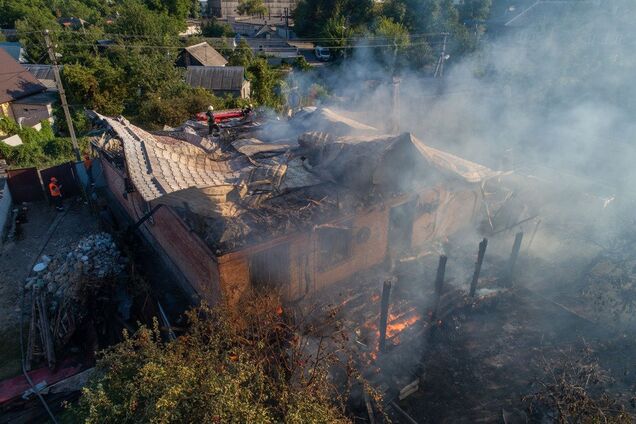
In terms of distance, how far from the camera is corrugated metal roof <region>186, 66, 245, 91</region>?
96.8 ft

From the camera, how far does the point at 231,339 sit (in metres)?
5.75

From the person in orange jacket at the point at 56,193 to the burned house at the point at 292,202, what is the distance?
5.84 m

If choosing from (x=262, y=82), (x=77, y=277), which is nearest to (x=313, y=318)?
(x=77, y=277)

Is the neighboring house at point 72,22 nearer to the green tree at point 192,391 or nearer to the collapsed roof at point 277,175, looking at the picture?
the collapsed roof at point 277,175

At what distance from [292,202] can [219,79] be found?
80.8 feet

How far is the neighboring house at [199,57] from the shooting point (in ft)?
114

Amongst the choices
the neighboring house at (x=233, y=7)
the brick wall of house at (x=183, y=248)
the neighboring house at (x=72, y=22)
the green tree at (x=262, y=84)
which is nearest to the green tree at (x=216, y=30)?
the neighboring house at (x=72, y=22)

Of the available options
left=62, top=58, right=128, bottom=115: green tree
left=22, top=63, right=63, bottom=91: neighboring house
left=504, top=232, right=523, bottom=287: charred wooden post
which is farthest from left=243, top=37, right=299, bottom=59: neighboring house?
left=504, top=232, right=523, bottom=287: charred wooden post

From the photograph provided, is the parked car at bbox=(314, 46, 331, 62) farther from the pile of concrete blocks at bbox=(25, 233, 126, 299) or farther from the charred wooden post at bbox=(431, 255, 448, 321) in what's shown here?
the charred wooden post at bbox=(431, 255, 448, 321)

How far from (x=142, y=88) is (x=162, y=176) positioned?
2265 centimetres

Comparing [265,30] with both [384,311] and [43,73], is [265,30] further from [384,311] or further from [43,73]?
[384,311]

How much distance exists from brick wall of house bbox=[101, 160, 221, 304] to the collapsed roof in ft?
1.54

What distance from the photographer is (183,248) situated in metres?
9.09

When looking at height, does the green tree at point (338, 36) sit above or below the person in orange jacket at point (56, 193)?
above
